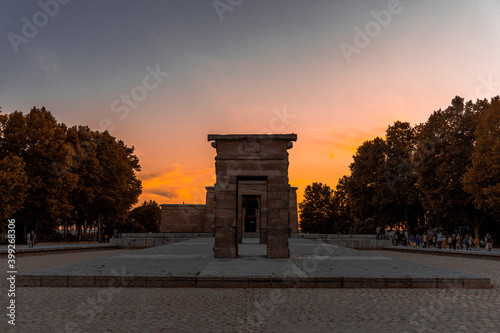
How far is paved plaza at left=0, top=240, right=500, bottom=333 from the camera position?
7504 mm

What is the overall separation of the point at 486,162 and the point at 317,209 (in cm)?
6360

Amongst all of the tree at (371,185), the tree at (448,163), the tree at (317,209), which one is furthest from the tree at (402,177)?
the tree at (317,209)

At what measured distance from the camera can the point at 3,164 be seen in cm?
3653

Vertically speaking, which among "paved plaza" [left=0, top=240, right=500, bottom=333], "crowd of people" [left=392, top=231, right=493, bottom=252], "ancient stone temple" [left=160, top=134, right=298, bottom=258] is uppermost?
"ancient stone temple" [left=160, top=134, right=298, bottom=258]

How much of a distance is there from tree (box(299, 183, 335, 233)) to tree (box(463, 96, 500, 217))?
59172 millimetres

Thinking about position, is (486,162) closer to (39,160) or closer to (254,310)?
(254,310)

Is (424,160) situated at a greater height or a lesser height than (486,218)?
greater

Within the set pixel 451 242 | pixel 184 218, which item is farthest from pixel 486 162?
pixel 184 218

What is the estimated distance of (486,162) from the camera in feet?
121

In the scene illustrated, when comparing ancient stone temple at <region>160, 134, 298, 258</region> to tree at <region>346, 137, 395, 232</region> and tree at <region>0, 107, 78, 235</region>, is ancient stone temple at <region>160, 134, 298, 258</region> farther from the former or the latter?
tree at <region>346, 137, 395, 232</region>

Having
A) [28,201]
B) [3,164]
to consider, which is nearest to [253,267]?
[3,164]

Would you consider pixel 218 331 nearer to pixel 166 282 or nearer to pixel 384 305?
pixel 384 305

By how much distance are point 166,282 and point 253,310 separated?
4.26 metres

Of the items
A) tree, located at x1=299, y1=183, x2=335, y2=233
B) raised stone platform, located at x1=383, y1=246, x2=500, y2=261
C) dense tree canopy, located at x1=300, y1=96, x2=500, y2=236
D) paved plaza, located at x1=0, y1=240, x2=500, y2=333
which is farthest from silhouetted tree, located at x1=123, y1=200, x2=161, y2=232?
paved plaza, located at x1=0, y1=240, x2=500, y2=333
